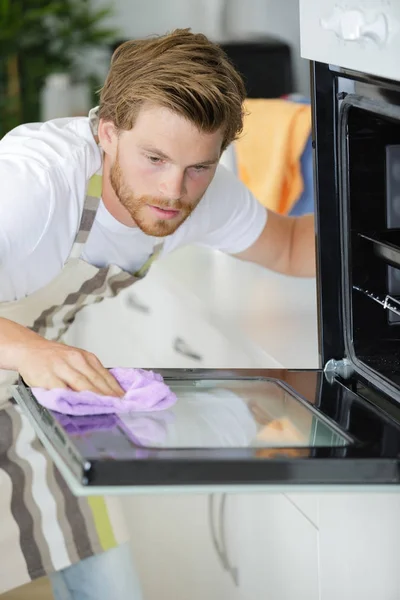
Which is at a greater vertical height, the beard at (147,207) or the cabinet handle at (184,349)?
the beard at (147,207)

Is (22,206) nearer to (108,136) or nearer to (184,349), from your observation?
(108,136)

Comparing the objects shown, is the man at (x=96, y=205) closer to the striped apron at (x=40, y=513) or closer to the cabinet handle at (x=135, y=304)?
the striped apron at (x=40, y=513)

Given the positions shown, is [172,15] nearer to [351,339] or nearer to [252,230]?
[252,230]

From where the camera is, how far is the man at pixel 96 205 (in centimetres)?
134

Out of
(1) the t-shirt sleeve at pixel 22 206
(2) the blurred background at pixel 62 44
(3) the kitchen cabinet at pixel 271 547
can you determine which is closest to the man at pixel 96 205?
(1) the t-shirt sleeve at pixel 22 206

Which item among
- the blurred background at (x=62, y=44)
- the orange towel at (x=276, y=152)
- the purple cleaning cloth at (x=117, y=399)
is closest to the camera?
the purple cleaning cloth at (x=117, y=399)

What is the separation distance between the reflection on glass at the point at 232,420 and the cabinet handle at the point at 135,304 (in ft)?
3.54

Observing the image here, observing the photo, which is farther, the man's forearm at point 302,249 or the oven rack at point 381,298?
the man's forearm at point 302,249

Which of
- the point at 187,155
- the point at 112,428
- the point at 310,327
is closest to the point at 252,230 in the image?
the point at 310,327

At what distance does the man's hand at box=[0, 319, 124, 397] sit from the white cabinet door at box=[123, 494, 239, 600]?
2.69 feet

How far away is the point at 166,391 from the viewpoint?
40.5 inches

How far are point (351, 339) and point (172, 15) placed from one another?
2.90m

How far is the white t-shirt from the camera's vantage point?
137 centimetres

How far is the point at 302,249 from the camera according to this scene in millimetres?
1765
